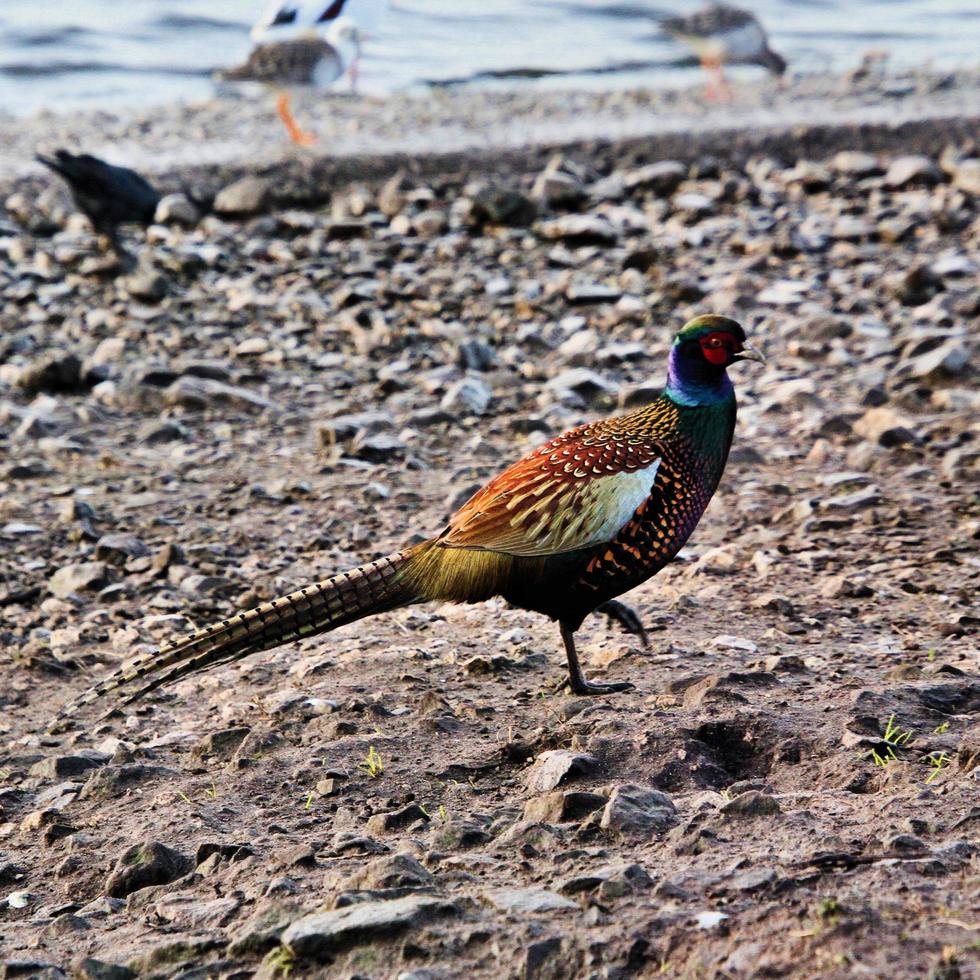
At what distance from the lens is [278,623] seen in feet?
12.6

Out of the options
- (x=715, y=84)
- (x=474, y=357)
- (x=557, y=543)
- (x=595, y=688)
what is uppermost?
(x=715, y=84)

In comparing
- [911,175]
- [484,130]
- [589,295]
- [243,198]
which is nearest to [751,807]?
[589,295]

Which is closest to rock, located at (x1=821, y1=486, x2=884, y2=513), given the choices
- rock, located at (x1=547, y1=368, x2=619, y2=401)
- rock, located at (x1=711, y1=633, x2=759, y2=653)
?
rock, located at (x1=711, y1=633, x2=759, y2=653)

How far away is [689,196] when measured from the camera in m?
10.3

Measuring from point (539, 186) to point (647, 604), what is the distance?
599 centimetres

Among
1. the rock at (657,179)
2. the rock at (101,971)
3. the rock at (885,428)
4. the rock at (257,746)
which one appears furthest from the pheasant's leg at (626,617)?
the rock at (657,179)

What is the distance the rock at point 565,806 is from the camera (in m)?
3.23

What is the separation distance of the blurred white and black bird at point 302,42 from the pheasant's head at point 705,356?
9.75 m

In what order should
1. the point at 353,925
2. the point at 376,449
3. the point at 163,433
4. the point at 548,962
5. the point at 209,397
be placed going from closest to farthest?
the point at 548,962, the point at 353,925, the point at 376,449, the point at 163,433, the point at 209,397

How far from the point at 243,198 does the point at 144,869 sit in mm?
7807

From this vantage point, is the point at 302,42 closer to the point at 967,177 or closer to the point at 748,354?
the point at 967,177

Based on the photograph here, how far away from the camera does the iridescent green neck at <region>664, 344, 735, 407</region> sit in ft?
13.7

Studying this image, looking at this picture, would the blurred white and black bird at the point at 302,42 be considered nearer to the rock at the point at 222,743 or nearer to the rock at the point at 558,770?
the rock at the point at 222,743

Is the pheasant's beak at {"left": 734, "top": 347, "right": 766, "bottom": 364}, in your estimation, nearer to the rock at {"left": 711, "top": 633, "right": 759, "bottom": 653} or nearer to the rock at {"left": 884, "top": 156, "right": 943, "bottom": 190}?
the rock at {"left": 711, "top": 633, "right": 759, "bottom": 653}
